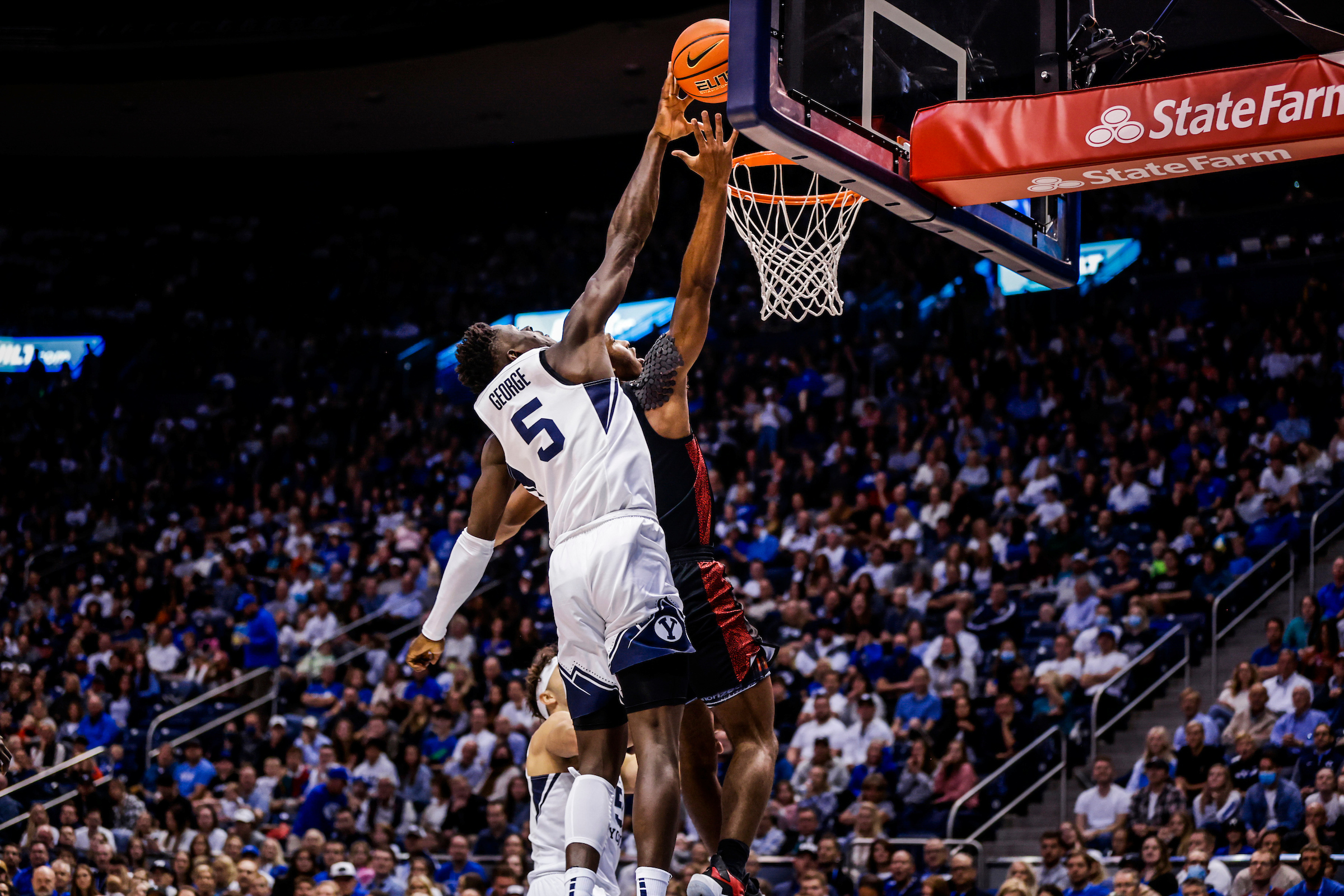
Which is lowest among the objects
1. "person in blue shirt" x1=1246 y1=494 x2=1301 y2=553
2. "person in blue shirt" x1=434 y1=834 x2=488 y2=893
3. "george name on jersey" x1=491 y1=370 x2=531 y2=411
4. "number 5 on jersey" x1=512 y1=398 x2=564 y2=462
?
"person in blue shirt" x1=434 y1=834 x2=488 y2=893

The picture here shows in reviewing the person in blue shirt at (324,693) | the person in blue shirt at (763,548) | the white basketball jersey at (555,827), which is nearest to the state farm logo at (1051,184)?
the white basketball jersey at (555,827)

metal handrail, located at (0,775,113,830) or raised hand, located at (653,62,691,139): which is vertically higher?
raised hand, located at (653,62,691,139)

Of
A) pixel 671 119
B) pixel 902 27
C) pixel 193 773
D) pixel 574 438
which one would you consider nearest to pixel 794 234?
pixel 902 27

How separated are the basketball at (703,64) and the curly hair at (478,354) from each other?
4.09 ft

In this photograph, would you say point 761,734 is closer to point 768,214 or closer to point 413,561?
point 768,214

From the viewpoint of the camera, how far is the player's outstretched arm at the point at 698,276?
5.14 m

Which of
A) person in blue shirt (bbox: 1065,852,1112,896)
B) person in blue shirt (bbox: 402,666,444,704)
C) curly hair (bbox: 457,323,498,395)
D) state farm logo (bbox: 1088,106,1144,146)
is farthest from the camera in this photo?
person in blue shirt (bbox: 402,666,444,704)

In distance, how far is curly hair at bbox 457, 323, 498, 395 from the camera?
5.26 metres

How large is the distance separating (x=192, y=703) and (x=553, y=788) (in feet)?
35.8

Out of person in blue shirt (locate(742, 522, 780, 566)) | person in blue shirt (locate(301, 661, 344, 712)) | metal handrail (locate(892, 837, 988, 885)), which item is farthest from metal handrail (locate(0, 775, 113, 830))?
metal handrail (locate(892, 837, 988, 885))

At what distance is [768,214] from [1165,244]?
1361cm

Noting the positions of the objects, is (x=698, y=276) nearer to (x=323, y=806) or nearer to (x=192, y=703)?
(x=323, y=806)

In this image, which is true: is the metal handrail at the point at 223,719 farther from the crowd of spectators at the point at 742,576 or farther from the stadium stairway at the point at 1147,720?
the stadium stairway at the point at 1147,720

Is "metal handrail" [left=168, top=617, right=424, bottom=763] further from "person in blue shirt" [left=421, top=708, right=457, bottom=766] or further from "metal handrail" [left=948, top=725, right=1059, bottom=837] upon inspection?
"metal handrail" [left=948, top=725, right=1059, bottom=837]
